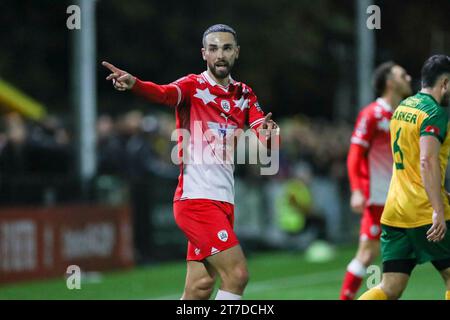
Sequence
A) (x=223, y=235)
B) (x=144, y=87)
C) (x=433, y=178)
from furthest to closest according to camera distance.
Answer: (x=223, y=235)
(x=433, y=178)
(x=144, y=87)

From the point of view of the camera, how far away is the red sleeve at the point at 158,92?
29.1 feet

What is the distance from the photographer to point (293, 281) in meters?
17.0

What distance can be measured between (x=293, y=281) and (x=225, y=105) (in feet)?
25.8

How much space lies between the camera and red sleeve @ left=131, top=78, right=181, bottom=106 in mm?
8883

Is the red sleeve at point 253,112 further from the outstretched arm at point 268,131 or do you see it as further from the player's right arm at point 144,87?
the player's right arm at point 144,87

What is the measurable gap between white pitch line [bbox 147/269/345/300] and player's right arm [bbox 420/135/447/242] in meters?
6.13

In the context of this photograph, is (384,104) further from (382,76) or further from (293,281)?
(293,281)

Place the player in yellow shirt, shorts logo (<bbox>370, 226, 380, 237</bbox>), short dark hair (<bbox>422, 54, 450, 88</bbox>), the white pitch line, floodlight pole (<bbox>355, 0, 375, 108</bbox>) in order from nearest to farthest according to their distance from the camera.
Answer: the player in yellow shirt
short dark hair (<bbox>422, 54, 450, 88</bbox>)
shorts logo (<bbox>370, 226, 380, 237</bbox>)
the white pitch line
floodlight pole (<bbox>355, 0, 375, 108</bbox>)

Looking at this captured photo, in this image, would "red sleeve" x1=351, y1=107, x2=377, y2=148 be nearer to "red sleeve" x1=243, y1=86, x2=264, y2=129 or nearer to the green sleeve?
"red sleeve" x1=243, y1=86, x2=264, y2=129

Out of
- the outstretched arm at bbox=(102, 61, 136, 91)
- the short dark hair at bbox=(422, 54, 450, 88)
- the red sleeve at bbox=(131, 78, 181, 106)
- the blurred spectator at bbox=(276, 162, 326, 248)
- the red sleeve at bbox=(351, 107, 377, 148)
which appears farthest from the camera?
the blurred spectator at bbox=(276, 162, 326, 248)

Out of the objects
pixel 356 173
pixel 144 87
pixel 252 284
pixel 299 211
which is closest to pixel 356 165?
pixel 356 173

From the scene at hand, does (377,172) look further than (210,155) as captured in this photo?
Yes

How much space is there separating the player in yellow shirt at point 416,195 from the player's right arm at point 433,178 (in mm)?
10

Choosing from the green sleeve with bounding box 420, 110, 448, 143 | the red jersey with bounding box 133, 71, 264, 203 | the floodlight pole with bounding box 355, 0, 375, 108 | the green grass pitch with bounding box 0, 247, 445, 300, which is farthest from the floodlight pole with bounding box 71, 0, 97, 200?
the green sleeve with bounding box 420, 110, 448, 143
